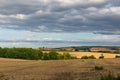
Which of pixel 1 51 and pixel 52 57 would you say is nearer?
pixel 52 57

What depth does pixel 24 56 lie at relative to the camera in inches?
5581

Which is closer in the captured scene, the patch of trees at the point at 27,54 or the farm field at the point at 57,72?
the farm field at the point at 57,72

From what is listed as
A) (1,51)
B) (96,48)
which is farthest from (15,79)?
(96,48)

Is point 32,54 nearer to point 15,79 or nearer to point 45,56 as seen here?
point 45,56

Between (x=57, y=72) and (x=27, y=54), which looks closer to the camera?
(x=57, y=72)

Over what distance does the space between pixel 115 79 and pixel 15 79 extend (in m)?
13.5

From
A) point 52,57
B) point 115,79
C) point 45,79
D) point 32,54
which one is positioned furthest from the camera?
point 32,54

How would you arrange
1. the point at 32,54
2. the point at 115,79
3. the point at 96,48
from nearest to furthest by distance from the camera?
1. the point at 115,79
2. the point at 32,54
3. the point at 96,48

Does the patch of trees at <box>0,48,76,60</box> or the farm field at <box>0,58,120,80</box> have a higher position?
the patch of trees at <box>0,48,76,60</box>

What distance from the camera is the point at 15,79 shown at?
2905 centimetres

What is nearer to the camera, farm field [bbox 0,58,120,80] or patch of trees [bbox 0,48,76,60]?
farm field [bbox 0,58,120,80]

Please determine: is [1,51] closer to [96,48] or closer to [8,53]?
[8,53]

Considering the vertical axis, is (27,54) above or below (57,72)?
above

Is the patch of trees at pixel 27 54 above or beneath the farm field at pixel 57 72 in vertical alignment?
above
